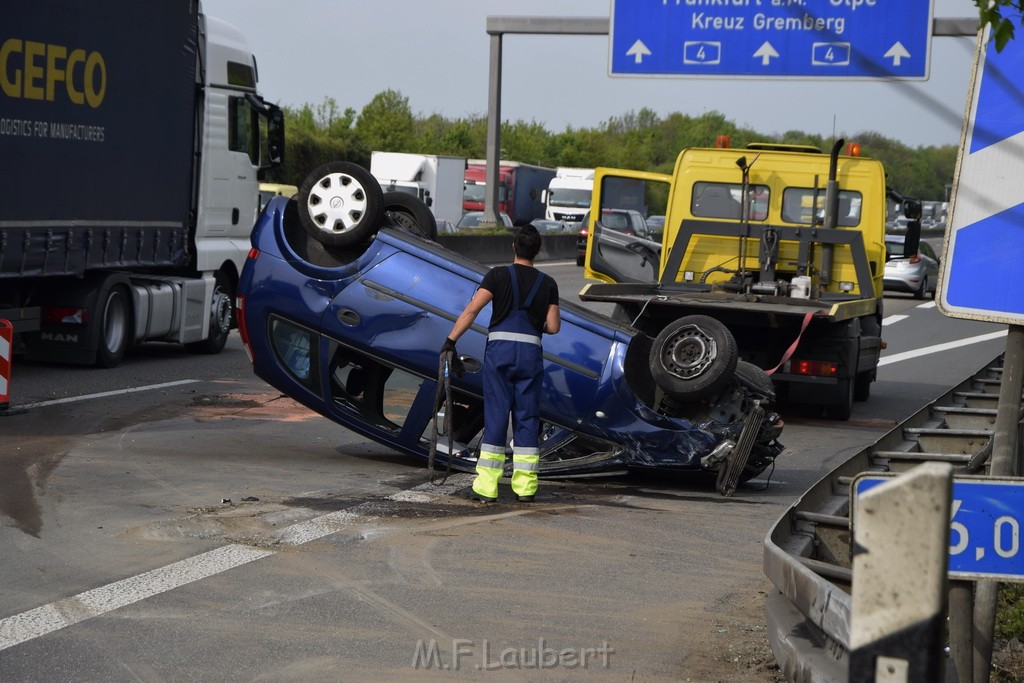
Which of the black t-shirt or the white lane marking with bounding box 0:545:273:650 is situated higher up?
the black t-shirt

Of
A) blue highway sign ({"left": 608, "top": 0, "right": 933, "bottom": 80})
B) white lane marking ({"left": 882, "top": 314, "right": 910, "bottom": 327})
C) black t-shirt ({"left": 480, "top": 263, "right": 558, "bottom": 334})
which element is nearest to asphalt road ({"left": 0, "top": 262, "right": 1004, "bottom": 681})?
black t-shirt ({"left": 480, "top": 263, "right": 558, "bottom": 334})

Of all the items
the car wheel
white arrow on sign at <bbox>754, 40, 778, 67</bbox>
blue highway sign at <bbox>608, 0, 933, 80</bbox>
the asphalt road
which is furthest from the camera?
the car wheel

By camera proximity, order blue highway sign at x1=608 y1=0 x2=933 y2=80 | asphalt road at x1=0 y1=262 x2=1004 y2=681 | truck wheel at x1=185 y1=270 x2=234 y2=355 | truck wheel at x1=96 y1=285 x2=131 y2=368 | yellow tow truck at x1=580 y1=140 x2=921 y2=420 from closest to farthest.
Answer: asphalt road at x1=0 y1=262 x2=1004 y2=681 → yellow tow truck at x1=580 y1=140 x2=921 y2=420 → truck wheel at x1=96 y1=285 x2=131 y2=368 → truck wheel at x1=185 y1=270 x2=234 y2=355 → blue highway sign at x1=608 y1=0 x2=933 y2=80

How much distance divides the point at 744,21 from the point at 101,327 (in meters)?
12.6

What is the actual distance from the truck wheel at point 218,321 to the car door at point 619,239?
484 centimetres

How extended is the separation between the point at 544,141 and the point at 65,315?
365 feet

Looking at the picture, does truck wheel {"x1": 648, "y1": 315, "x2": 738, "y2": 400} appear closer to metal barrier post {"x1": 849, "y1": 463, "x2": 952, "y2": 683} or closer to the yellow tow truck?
the yellow tow truck

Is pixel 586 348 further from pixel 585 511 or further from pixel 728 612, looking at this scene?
pixel 728 612

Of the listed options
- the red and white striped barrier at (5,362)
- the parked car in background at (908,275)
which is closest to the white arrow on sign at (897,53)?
the parked car in background at (908,275)

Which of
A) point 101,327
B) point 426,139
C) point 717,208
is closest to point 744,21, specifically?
point 717,208

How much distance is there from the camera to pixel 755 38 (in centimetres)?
2309

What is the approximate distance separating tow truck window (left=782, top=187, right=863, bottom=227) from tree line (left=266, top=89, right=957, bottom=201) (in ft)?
143

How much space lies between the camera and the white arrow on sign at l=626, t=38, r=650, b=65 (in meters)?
23.6

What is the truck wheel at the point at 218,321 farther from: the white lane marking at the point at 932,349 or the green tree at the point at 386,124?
the green tree at the point at 386,124
